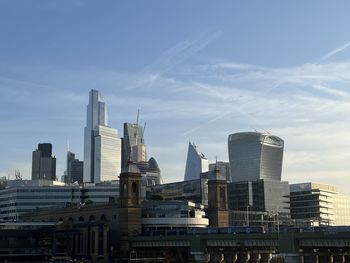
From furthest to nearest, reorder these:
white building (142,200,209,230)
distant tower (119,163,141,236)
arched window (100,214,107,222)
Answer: arched window (100,214,107,222)
white building (142,200,209,230)
distant tower (119,163,141,236)

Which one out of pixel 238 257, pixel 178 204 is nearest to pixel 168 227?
pixel 178 204

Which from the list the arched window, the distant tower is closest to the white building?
the distant tower

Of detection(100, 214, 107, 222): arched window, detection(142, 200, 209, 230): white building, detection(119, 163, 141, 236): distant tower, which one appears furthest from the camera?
detection(100, 214, 107, 222): arched window

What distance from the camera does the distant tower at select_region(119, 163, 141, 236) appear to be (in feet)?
589

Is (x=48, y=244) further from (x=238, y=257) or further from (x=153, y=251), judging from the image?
(x=238, y=257)

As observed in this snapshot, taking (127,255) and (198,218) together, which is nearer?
(127,255)

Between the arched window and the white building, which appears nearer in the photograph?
the white building

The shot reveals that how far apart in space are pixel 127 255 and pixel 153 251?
811 centimetres

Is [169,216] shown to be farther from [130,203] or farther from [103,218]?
[103,218]

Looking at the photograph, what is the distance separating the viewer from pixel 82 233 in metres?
176

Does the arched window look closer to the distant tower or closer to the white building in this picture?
the distant tower

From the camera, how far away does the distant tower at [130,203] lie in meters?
180

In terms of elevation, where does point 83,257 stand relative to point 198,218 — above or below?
below

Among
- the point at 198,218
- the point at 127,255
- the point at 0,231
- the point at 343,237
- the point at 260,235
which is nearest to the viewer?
the point at 343,237
